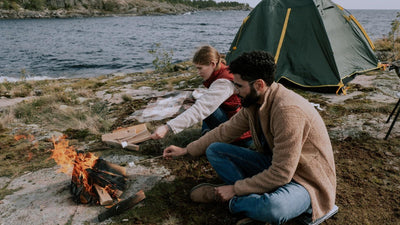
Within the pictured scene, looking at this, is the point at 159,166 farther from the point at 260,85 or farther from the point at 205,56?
the point at 260,85

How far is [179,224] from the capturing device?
98.0 inches

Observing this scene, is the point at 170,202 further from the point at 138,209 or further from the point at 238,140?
the point at 238,140

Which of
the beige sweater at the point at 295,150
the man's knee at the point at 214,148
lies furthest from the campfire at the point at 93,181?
the beige sweater at the point at 295,150

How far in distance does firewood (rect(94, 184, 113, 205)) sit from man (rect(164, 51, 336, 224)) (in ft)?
3.97

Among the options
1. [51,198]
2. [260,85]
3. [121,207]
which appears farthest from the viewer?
[51,198]

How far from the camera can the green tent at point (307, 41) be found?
21.7 feet

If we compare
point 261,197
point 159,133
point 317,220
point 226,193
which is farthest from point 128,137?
point 317,220

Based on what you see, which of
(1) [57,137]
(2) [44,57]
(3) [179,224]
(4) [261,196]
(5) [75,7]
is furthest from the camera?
(5) [75,7]

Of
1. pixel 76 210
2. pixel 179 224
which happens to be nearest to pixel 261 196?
pixel 179 224

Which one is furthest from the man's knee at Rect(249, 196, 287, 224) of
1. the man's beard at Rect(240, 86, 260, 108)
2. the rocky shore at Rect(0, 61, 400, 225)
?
the man's beard at Rect(240, 86, 260, 108)

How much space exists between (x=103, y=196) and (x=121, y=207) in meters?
0.27

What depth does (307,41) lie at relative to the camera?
6.76m

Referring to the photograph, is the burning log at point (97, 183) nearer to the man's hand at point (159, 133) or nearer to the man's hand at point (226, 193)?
the man's hand at point (159, 133)

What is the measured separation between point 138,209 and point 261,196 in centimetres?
129
